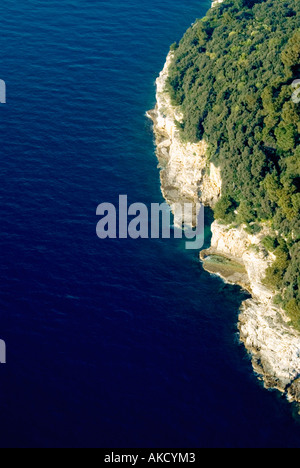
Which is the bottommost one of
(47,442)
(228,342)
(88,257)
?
(47,442)

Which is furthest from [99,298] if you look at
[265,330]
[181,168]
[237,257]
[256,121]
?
[256,121]

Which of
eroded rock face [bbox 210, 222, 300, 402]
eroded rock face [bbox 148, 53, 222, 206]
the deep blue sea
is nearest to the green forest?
eroded rock face [bbox 210, 222, 300, 402]

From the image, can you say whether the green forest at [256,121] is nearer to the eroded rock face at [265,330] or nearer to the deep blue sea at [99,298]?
the eroded rock face at [265,330]

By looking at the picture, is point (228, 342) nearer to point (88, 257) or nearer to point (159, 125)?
point (88, 257)

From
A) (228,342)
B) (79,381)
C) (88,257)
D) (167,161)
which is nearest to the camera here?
(79,381)

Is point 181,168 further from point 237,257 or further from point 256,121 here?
point 237,257

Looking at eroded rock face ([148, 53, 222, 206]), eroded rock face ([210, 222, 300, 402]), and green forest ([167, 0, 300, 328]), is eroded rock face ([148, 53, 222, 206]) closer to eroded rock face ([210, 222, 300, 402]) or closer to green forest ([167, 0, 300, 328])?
green forest ([167, 0, 300, 328])

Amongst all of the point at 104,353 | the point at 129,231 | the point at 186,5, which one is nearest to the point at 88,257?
the point at 129,231
